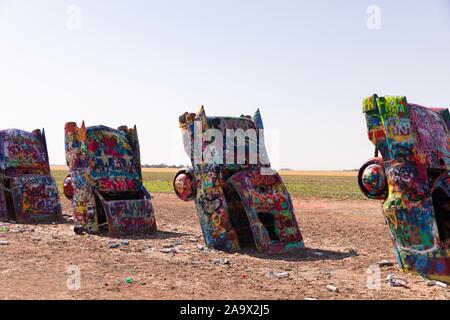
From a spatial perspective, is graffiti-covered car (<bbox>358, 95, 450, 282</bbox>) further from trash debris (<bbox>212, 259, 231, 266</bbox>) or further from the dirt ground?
trash debris (<bbox>212, 259, 231, 266</bbox>)

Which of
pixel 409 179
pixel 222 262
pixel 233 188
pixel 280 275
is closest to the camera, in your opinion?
pixel 409 179

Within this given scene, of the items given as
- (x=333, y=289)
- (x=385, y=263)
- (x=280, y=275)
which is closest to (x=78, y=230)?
(x=280, y=275)

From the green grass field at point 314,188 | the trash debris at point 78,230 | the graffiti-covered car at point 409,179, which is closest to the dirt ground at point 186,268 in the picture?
the trash debris at point 78,230

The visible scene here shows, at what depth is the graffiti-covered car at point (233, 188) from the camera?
394 inches

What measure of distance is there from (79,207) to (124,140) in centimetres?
223

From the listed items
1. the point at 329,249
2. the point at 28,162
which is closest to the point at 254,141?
the point at 329,249

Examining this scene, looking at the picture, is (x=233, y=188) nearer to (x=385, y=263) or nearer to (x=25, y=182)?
(x=385, y=263)

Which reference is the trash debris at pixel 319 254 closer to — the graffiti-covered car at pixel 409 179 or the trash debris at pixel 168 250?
the graffiti-covered car at pixel 409 179

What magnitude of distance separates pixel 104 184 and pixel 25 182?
3.88m

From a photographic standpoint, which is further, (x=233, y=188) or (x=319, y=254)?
(x=233, y=188)

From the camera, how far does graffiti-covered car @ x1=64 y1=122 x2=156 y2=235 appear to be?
1255cm

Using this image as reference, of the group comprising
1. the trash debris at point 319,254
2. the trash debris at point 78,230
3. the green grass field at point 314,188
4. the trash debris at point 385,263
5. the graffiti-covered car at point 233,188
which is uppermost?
the graffiti-covered car at point 233,188

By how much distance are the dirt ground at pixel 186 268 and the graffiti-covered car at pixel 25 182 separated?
1.69 m

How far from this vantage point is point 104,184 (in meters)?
12.7
